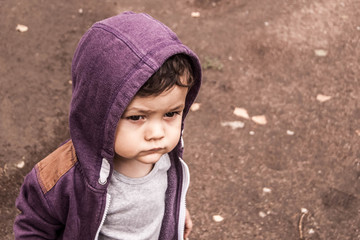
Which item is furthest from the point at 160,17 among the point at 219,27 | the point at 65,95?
the point at 65,95

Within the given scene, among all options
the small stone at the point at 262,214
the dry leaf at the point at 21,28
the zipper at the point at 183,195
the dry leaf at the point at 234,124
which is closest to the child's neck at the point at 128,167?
the zipper at the point at 183,195

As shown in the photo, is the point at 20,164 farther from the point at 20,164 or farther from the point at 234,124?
the point at 234,124

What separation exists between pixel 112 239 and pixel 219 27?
3.14 metres

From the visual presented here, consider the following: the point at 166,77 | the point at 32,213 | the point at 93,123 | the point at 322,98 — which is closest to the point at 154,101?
the point at 166,77

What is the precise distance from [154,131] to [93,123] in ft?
0.71

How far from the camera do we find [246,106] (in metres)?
3.82

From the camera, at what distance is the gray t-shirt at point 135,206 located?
1.76 m

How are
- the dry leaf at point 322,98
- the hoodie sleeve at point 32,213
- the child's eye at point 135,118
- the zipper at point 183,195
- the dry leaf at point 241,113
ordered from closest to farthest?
the child's eye at point 135,118
the hoodie sleeve at point 32,213
the zipper at point 183,195
the dry leaf at point 241,113
the dry leaf at point 322,98

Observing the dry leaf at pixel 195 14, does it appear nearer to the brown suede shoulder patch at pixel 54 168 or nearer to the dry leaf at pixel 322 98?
the dry leaf at pixel 322 98

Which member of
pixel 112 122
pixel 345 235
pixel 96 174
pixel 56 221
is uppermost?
pixel 112 122

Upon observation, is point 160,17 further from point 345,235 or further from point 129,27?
point 129,27

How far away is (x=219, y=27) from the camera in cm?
456

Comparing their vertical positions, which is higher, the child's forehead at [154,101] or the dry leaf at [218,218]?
the child's forehead at [154,101]

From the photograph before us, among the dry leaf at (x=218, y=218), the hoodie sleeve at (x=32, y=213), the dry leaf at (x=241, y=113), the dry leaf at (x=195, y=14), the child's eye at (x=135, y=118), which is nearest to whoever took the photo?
the child's eye at (x=135, y=118)
